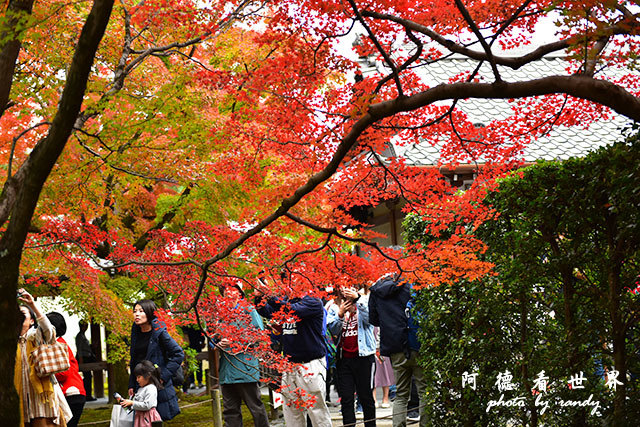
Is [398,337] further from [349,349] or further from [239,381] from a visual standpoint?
[239,381]

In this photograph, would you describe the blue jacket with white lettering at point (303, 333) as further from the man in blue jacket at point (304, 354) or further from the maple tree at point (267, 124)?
the maple tree at point (267, 124)

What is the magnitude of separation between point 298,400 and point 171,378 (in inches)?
58.3

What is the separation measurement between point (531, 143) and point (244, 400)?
315 inches

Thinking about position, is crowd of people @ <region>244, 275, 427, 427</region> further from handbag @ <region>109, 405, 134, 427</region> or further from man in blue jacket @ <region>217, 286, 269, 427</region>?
handbag @ <region>109, 405, 134, 427</region>

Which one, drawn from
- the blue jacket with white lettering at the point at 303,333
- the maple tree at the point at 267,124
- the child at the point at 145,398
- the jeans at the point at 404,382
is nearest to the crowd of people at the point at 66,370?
the child at the point at 145,398

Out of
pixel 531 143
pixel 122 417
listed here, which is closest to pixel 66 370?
pixel 122 417

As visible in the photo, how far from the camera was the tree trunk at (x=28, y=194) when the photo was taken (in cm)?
378

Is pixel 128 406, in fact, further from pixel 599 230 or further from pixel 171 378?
pixel 599 230

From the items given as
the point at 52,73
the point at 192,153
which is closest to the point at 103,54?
the point at 52,73

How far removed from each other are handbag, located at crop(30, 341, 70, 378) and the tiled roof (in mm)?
7169

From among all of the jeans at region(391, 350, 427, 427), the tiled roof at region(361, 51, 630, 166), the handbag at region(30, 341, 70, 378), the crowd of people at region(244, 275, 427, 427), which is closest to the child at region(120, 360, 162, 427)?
the handbag at region(30, 341, 70, 378)

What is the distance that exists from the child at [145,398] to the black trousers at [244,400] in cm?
104

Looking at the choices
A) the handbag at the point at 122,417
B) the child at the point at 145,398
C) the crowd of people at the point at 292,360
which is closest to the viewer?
the child at the point at 145,398

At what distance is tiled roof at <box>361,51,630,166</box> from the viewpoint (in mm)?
11984
